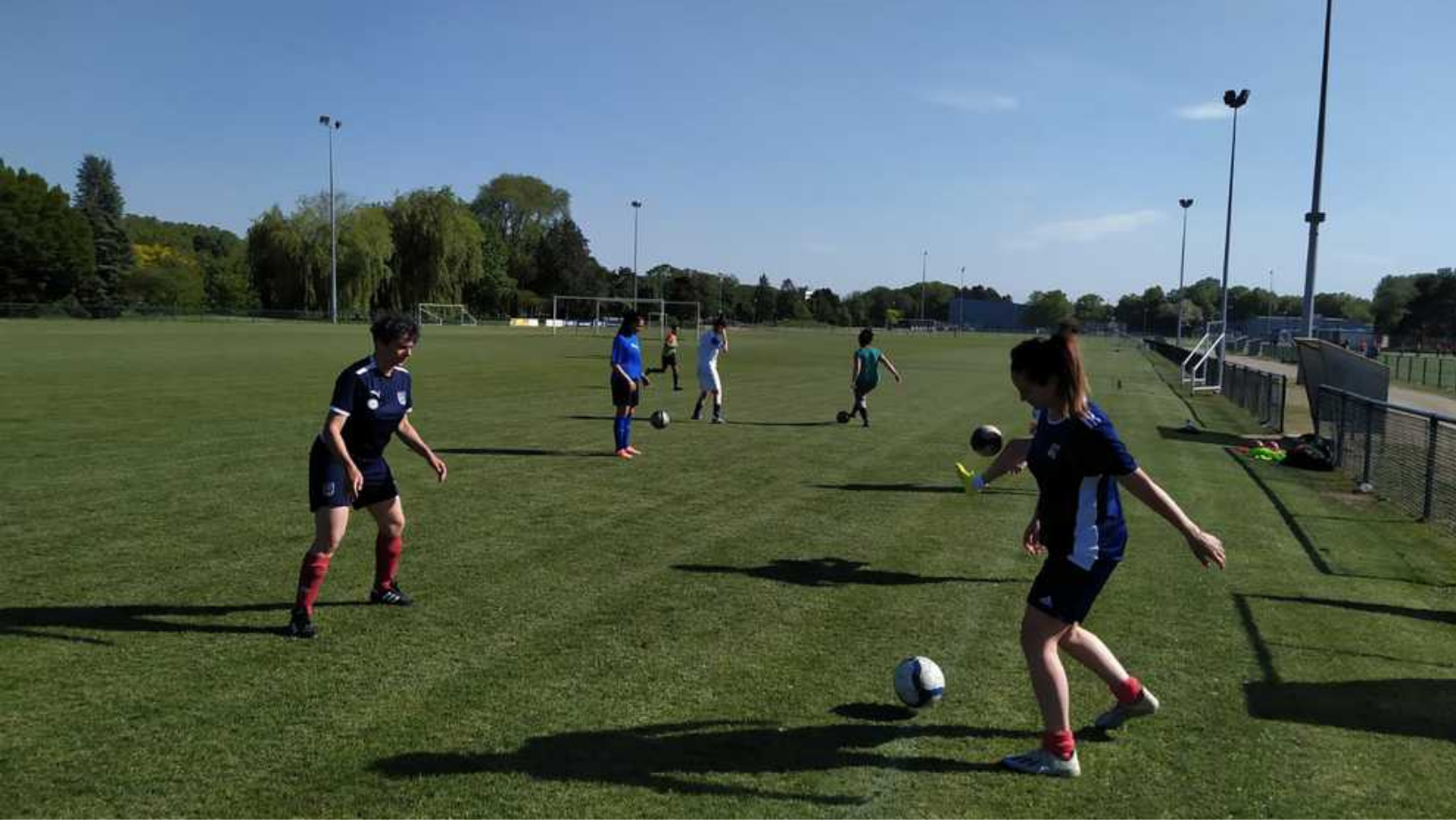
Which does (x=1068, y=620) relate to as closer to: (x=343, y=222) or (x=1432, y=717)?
(x=1432, y=717)

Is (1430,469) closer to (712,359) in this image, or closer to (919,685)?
(919,685)

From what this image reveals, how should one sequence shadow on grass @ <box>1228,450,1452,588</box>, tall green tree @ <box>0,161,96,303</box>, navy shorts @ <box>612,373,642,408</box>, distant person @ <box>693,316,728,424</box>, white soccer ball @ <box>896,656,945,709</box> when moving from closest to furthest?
white soccer ball @ <box>896,656,945,709</box>
shadow on grass @ <box>1228,450,1452,588</box>
navy shorts @ <box>612,373,642,408</box>
distant person @ <box>693,316,728,424</box>
tall green tree @ <box>0,161,96,303</box>

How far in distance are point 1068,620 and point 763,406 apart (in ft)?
57.0

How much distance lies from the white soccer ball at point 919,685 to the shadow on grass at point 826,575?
92.3 inches

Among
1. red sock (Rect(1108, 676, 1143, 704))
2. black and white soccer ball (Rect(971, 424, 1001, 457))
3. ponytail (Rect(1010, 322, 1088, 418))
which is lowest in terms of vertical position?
red sock (Rect(1108, 676, 1143, 704))

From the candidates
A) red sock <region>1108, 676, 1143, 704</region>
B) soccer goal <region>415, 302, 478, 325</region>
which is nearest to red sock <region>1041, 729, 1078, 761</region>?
red sock <region>1108, 676, 1143, 704</region>

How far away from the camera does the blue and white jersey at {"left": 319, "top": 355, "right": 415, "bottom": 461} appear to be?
569cm

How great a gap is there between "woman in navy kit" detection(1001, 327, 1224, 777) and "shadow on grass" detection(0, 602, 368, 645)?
451 centimetres

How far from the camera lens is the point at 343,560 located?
7473mm

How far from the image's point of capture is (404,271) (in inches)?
3625

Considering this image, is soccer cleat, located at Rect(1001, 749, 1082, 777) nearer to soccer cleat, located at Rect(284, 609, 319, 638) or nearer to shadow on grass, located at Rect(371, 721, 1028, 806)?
shadow on grass, located at Rect(371, 721, 1028, 806)

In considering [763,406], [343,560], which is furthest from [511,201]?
[343,560]

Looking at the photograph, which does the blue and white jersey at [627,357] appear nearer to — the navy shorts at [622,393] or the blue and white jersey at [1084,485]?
the navy shorts at [622,393]

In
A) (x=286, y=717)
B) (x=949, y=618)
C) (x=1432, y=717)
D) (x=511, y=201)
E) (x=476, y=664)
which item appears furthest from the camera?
(x=511, y=201)
